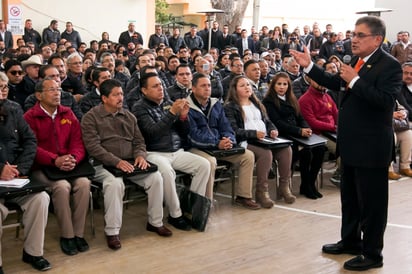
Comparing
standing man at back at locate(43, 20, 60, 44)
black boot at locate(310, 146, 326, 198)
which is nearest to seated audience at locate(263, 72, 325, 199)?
black boot at locate(310, 146, 326, 198)

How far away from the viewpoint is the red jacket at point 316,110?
18.4ft

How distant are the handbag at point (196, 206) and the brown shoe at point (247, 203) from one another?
2.14ft

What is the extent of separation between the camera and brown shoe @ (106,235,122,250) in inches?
153

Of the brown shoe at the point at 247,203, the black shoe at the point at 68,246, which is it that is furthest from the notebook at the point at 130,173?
the brown shoe at the point at 247,203

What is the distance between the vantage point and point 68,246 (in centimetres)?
378

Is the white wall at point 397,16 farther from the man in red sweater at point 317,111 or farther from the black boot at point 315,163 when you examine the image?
the black boot at point 315,163

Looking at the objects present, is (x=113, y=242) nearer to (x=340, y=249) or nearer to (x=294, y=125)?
(x=340, y=249)

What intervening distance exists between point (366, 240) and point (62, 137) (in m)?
2.35

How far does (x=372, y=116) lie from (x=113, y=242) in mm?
2060

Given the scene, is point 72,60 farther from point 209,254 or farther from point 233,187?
point 209,254

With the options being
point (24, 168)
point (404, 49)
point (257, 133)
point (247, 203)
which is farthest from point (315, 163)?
point (404, 49)

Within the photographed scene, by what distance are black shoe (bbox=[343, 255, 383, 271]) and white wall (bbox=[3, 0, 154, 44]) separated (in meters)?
12.9

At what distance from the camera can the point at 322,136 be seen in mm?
5676

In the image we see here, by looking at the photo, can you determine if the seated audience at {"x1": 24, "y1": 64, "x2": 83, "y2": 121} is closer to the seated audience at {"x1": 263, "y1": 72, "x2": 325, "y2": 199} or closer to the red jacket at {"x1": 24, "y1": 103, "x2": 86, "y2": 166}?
the red jacket at {"x1": 24, "y1": 103, "x2": 86, "y2": 166}
